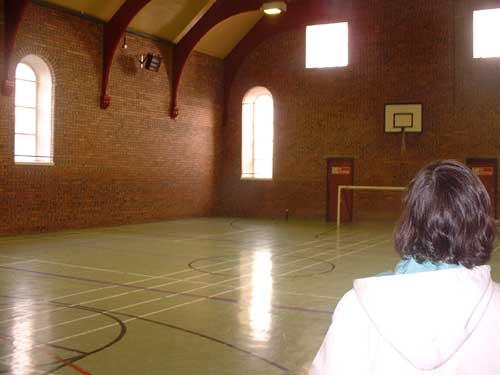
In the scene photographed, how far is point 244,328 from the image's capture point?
617 centimetres

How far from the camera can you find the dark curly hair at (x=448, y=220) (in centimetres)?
145

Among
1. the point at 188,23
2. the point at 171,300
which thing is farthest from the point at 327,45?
the point at 171,300

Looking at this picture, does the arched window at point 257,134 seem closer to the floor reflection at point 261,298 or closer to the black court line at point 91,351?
the floor reflection at point 261,298

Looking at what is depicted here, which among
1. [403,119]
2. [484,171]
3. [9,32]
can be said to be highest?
[9,32]

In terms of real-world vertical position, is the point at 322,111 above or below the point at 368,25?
below

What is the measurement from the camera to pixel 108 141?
17.3 metres

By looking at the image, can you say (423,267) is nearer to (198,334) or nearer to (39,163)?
(198,334)

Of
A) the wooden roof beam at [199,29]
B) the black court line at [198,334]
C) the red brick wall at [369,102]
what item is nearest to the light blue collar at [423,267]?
the black court line at [198,334]

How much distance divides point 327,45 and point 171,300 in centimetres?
1538

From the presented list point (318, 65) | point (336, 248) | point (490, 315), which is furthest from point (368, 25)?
point (490, 315)

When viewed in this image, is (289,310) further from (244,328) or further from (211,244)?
(211,244)

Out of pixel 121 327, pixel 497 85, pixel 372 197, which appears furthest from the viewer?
pixel 372 197

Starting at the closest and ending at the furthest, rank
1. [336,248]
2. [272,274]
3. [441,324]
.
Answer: [441,324] → [272,274] → [336,248]

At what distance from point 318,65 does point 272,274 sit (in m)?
12.8
